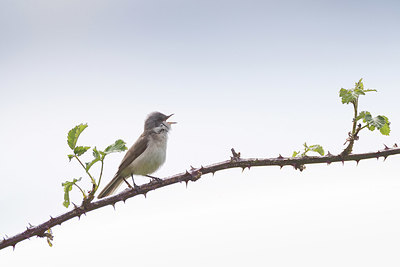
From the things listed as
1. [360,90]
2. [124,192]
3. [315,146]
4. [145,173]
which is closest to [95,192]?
[124,192]

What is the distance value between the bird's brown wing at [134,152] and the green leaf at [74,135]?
3.41 meters

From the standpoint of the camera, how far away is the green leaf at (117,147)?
454cm

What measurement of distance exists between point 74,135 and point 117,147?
521mm

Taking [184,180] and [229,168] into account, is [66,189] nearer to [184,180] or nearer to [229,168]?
[184,180]

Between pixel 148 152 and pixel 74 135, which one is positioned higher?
pixel 74 135

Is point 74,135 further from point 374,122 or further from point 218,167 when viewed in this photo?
point 374,122

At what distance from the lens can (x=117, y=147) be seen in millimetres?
4570

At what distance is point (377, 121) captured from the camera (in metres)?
4.32

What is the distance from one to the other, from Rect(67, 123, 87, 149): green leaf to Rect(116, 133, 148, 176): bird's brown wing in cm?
341

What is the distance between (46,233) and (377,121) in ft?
11.8

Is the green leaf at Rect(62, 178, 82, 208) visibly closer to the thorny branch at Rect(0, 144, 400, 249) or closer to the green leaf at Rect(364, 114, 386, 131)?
the thorny branch at Rect(0, 144, 400, 249)

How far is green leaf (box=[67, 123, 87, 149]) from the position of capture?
4.61 metres

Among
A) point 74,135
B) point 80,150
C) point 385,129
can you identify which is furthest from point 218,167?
point 385,129

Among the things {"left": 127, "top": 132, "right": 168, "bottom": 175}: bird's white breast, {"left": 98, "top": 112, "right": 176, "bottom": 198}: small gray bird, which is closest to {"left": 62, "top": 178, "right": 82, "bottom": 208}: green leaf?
{"left": 98, "top": 112, "right": 176, "bottom": 198}: small gray bird
